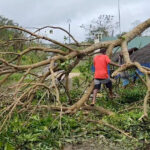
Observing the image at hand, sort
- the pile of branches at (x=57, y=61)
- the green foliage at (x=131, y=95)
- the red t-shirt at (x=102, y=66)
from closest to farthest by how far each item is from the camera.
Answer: the pile of branches at (x=57, y=61) → the red t-shirt at (x=102, y=66) → the green foliage at (x=131, y=95)

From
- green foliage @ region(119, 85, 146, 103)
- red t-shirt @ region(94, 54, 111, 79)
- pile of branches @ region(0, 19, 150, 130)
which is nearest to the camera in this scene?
pile of branches @ region(0, 19, 150, 130)

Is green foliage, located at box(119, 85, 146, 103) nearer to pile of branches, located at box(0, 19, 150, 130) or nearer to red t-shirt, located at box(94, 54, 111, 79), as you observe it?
pile of branches, located at box(0, 19, 150, 130)

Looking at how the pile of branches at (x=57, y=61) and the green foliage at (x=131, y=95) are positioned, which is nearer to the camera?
the pile of branches at (x=57, y=61)

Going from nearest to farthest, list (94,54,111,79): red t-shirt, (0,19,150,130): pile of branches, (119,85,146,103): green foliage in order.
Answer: (0,19,150,130): pile of branches → (94,54,111,79): red t-shirt → (119,85,146,103): green foliage

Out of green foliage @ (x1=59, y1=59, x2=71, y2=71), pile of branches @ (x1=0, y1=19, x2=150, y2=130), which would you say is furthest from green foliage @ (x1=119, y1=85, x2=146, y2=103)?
green foliage @ (x1=59, y1=59, x2=71, y2=71)

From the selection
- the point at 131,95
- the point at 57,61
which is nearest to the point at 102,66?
the point at 57,61

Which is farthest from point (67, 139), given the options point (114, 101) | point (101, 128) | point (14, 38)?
point (14, 38)

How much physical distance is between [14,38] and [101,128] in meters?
3.34

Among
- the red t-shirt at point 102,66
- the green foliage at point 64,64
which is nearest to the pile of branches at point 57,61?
the green foliage at point 64,64

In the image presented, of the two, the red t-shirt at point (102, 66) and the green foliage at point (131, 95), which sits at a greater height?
the red t-shirt at point (102, 66)

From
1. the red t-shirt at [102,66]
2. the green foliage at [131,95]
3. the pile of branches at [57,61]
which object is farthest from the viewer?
the green foliage at [131,95]

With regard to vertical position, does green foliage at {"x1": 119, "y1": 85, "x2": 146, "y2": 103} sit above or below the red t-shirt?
below

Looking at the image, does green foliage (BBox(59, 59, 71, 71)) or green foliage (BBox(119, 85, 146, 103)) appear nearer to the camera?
green foliage (BBox(59, 59, 71, 71))

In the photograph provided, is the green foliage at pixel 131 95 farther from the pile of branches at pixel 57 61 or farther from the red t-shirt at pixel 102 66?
the red t-shirt at pixel 102 66
